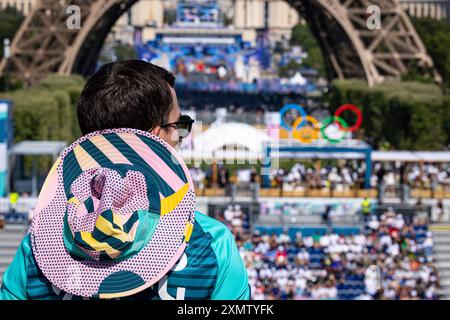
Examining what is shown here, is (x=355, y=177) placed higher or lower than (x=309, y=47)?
higher

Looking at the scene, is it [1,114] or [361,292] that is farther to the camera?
[1,114]

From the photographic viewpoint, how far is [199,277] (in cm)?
229

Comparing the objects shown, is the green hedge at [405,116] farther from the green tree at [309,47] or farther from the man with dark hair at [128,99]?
the green tree at [309,47]

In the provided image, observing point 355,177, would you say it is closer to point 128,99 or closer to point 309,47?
point 128,99

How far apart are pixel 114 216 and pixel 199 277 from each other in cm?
20

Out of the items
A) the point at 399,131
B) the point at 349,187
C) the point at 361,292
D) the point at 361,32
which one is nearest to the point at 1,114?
the point at 349,187

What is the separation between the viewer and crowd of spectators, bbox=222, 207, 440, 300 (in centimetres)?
2116

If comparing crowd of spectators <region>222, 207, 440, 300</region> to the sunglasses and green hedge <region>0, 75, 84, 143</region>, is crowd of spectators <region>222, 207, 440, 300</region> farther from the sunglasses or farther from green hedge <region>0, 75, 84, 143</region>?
the sunglasses

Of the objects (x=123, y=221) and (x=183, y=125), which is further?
(x=183, y=125)

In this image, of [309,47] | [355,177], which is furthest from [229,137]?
[309,47]

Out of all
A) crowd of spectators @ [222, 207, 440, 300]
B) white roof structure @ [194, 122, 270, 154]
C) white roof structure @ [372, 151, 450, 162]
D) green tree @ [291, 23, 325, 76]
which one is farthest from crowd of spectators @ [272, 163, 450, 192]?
green tree @ [291, 23, 325, 76]
